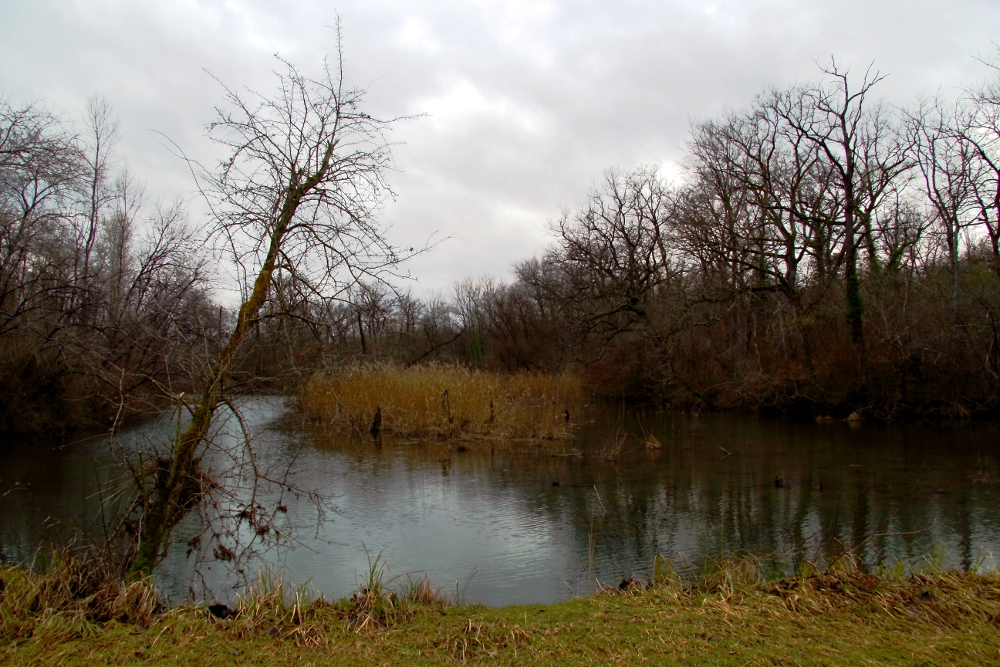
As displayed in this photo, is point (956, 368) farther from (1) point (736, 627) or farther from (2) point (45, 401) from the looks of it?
(2) point (45, 401)

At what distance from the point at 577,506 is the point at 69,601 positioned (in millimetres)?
6202

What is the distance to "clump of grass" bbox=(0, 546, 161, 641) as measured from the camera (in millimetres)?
3691

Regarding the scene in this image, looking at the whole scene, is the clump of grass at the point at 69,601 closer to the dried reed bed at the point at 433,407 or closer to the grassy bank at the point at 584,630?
the grassy bank at the point at 584,630

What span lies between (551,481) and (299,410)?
1099 cm

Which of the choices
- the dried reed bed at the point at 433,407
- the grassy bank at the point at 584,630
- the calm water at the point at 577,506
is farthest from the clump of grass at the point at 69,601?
the dried reed bed at the point at 433,407

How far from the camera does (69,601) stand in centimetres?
416

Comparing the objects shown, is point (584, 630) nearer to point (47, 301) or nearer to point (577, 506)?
point (577, 506)

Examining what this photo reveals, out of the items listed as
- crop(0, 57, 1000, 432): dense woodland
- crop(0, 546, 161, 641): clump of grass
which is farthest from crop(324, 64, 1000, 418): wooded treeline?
crop(0, 546, 161, 641): clump of grass

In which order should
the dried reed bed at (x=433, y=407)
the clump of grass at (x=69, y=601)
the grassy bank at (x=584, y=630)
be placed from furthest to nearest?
the dried reed bed at (x=433, y=407)
the clump of grass at (x=69, y=601)
the grassy bank at (x=584, y=630)

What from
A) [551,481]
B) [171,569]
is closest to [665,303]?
[551,481]

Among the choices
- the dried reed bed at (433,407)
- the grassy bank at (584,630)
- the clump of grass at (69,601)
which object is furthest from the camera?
the dried reed bed at (433,407)

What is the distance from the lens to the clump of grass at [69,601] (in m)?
3.69

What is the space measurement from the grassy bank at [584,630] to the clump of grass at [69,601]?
0.02m

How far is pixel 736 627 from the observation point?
382 cm
